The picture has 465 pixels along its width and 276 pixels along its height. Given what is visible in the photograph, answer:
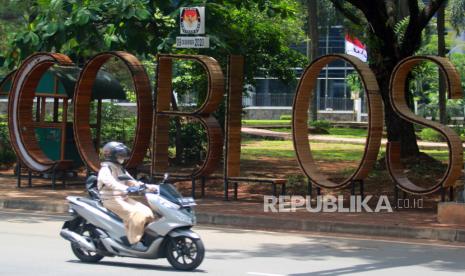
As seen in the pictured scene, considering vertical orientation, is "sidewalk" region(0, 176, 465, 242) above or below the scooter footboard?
below

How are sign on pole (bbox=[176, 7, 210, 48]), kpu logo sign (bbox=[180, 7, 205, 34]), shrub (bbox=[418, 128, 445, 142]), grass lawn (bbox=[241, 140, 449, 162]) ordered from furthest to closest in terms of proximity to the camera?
1. shrub (bbox=[418, 128, 445, 142])
2. grass lawn (bbox=[241, 140, 449, 162])
3. kpu logo sign (bbox=[180, 7, 205, 34])
4. sign on pole (bbox=[176, 7, 210, 48])

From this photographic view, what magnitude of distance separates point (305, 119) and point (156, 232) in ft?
26.0

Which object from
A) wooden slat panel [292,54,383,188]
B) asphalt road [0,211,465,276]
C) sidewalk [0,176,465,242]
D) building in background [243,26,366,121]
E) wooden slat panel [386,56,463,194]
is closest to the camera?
asphalt road [0,211,465,276]

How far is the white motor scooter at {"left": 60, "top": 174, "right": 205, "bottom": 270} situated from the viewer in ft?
32.6

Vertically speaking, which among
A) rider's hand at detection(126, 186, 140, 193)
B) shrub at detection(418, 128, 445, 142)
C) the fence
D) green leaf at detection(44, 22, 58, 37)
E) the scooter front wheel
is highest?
the fence

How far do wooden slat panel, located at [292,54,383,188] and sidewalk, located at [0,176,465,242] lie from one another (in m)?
0.97

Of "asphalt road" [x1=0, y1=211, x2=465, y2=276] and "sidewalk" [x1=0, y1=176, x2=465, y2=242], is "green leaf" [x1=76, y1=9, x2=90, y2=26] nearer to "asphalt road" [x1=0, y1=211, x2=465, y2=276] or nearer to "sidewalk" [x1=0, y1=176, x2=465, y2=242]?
"sidewalk" [x1=0, y1=176, x2=465, y2=242]

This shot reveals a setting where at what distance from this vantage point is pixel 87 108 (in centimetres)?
1905

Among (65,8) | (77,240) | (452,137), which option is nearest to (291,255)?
(77,240)

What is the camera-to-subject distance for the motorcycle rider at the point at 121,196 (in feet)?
32.9

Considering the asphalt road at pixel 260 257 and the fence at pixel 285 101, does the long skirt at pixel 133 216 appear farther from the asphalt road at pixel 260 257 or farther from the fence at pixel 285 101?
the fence at pixel 285 101

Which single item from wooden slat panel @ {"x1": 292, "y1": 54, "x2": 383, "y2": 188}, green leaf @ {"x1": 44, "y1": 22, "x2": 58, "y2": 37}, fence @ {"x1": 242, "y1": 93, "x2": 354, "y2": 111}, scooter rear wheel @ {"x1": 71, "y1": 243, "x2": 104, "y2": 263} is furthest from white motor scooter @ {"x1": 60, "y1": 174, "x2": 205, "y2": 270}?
fence @ {"x1": 242, "y1": 93, "x2": 354, "y2": 111}

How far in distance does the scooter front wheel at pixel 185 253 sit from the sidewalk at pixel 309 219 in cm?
478

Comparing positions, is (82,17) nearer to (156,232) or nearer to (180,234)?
(156,232)
